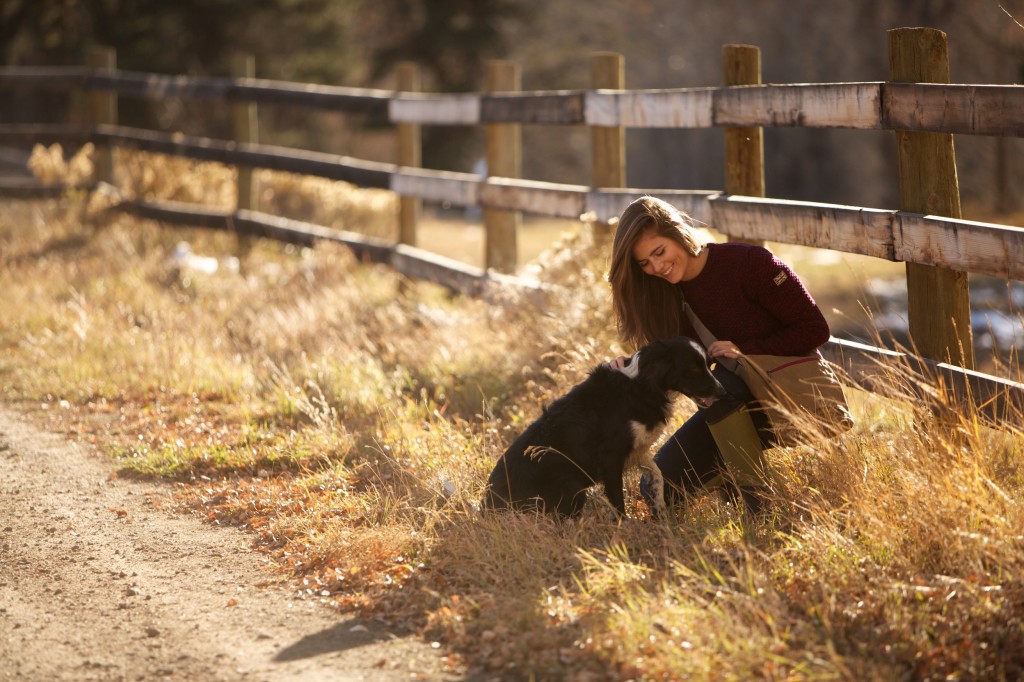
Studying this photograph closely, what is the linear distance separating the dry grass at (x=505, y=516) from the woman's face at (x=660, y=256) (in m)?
0.92

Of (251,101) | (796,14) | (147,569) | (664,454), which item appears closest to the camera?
(147,569)

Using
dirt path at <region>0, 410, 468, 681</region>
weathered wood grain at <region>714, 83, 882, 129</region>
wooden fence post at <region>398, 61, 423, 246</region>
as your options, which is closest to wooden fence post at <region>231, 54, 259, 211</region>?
wooden fence post at <region>398, 61, 423, 246</region>

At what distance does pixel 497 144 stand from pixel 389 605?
5.08 meters

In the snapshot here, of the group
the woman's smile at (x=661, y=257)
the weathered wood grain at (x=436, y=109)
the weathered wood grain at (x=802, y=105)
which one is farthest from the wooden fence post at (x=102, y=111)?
the woman's smile at (x=661, y=257)

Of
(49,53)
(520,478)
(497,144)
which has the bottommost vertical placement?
(520,478)

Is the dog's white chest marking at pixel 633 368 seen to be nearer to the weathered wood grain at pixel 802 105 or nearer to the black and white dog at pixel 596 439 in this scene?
the black and white dog at pixel 596 439

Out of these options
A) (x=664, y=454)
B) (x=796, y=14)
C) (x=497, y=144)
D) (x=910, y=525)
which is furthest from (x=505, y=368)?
(x=796, y=14)

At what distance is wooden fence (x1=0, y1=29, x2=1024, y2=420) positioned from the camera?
4348mm

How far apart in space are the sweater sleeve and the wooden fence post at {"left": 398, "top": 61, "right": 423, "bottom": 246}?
537cm

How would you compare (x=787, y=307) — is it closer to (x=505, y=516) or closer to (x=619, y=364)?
(x=619, y=364)

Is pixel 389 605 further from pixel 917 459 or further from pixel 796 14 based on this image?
pixel 796 14

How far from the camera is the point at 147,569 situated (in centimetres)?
441

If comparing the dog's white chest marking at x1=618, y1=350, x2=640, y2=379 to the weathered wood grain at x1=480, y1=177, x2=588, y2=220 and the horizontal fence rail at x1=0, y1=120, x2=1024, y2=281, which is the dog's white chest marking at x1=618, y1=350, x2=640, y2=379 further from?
the weathered wood grain at x1=480, y1=177, x2=588, y2=220

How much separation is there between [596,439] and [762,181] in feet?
6.72
